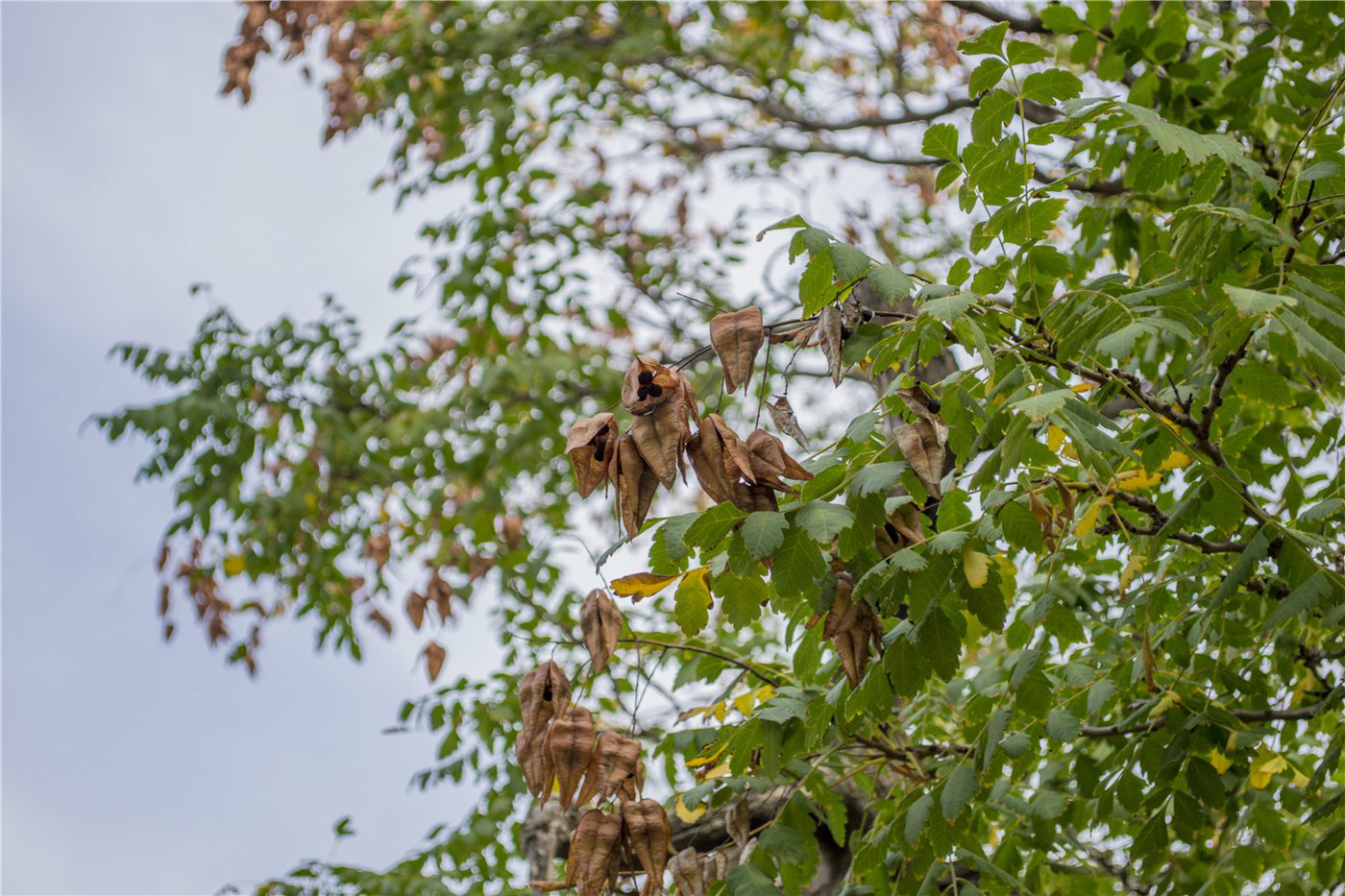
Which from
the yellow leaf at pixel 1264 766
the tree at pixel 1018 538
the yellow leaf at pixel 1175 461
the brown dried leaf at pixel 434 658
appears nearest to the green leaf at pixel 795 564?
the tree at pixel 1018 538

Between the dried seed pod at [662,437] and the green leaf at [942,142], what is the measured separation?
0.72 m

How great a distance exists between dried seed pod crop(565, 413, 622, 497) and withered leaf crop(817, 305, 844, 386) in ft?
1.11

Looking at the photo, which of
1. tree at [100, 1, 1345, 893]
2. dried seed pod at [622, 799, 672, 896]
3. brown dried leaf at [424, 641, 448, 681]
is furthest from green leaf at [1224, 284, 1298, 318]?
brown dried leaf at [424, 641, 448, 681]

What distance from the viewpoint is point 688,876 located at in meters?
2.11

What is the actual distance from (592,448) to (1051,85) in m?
1.02

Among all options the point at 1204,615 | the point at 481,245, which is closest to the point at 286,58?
the point at 481,245

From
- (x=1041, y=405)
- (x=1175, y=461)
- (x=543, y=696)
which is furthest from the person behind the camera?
(x=1175, y=461)

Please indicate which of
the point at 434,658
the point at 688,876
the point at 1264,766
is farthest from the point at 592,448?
the point at 434,658

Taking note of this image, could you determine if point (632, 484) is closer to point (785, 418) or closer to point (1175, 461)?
point (785, 418)

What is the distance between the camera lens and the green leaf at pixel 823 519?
5.41ft

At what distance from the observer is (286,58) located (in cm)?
617

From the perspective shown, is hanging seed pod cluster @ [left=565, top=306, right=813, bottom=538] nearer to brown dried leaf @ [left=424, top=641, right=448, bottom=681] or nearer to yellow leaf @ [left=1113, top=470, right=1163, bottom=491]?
yellow leaf @ [left=1113, top=470, right=1163, bottom=491]

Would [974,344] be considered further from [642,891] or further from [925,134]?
[642,891]

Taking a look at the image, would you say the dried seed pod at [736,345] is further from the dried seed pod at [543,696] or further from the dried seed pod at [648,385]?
the dried seed pod at [543,696]
